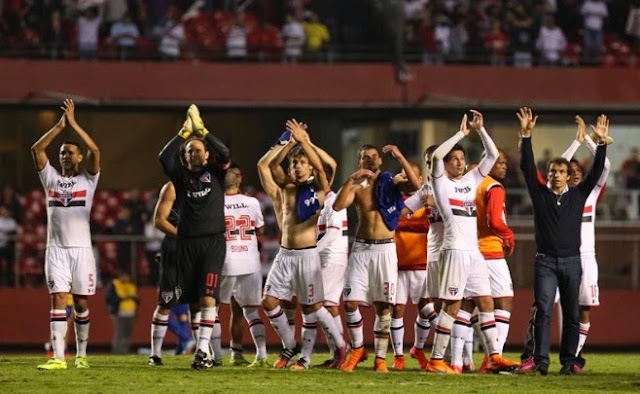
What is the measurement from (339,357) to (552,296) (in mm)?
2766

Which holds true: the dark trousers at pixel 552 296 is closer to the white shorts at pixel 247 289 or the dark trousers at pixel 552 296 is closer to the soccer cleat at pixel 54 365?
the white shorts at pixel 247 289

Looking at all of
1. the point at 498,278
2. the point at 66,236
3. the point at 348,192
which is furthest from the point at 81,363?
the point at 498,278

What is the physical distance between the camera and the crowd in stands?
32625 mm

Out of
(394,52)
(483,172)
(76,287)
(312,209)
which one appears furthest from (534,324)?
(394,52)

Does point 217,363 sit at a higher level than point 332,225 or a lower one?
lower

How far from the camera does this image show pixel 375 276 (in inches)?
698

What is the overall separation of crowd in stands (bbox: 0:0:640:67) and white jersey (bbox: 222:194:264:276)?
560 inches

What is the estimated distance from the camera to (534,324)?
16844 mm

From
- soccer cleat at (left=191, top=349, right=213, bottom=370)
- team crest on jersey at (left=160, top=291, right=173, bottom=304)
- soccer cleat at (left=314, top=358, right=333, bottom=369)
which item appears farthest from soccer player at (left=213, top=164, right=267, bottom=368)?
soccer cleat at (left=191, top=349, right=213, bottom=370)

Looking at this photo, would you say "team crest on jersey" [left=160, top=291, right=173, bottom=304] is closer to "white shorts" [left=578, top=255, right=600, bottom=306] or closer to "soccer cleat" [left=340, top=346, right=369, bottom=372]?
"soccer cleat" [left=340, top=346, right=369, bottom=372]

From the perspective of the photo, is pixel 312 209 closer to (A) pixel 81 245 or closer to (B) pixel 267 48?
(A) pixel 81 245

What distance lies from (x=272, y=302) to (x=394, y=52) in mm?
16093

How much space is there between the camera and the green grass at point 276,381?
15297 mm

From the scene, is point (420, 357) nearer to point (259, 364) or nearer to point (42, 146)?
point (259, 364)
